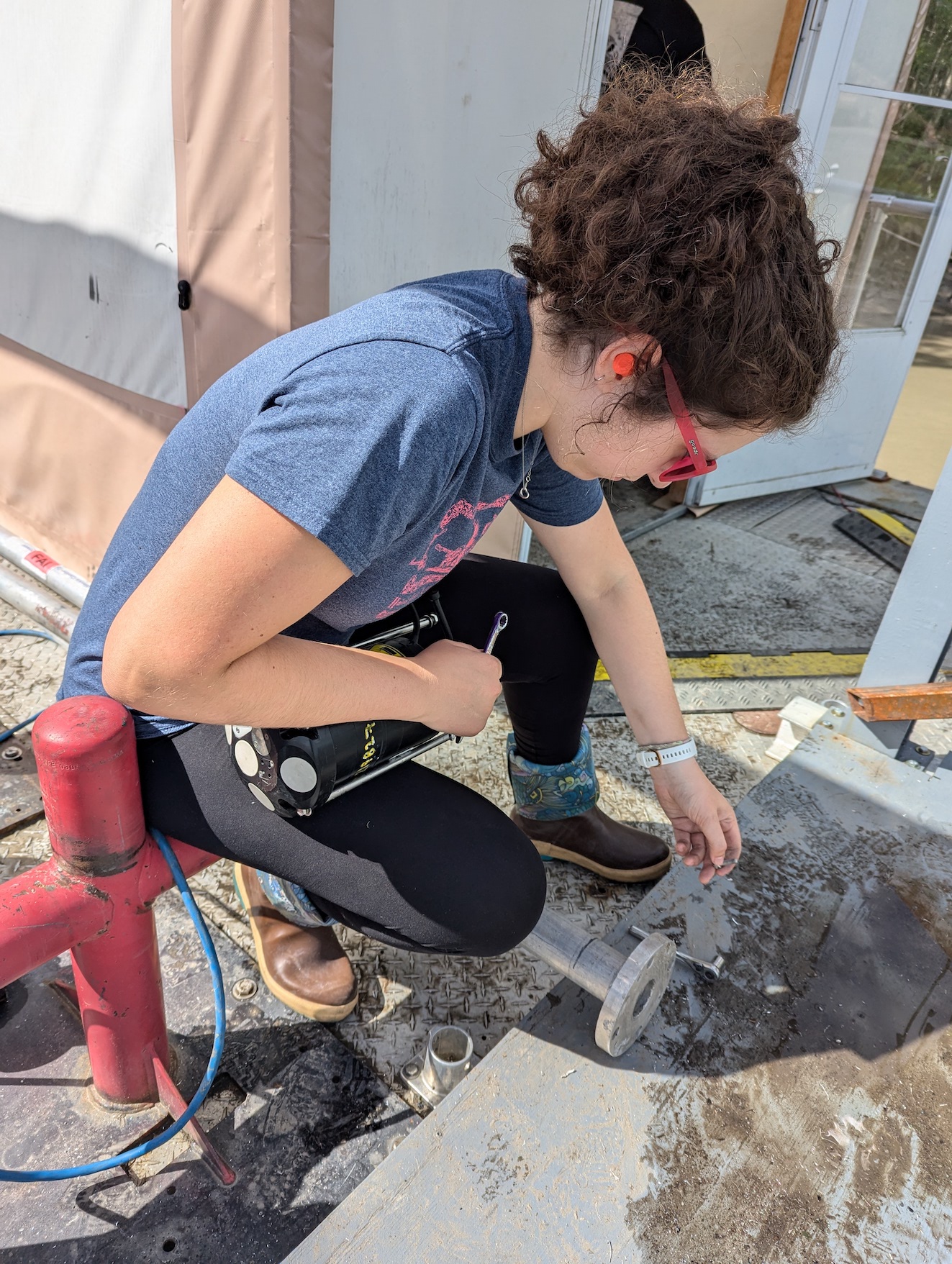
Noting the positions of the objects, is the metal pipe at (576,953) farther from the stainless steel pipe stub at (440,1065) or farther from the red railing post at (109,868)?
the red railing post at (109,868)

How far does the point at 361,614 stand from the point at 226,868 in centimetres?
109

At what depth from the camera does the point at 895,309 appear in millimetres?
4602

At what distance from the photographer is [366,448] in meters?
0.96

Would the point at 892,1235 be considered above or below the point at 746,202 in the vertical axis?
below

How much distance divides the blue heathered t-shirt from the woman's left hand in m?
0.64

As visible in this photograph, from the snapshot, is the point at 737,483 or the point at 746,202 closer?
the point at 746,202

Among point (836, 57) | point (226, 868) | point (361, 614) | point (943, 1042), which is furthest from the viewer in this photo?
point (836, 57)

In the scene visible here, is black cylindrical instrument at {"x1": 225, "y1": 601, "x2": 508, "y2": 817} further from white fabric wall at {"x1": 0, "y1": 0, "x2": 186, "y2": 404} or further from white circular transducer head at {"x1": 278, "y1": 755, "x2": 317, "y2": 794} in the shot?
white fabric wall at {"x1": 0, "y1": 0, "x2": 186, "y2": 404}

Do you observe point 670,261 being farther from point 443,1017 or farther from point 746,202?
point 443,1017

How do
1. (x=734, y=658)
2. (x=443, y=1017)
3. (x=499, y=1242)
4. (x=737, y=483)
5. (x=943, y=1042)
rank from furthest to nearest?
(x=737, y=483) → (x=734, y=658) → (x=443, y=1017) → (x=943, y=1042) → (x=499, y=1242)

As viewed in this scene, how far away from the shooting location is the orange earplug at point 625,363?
104cm

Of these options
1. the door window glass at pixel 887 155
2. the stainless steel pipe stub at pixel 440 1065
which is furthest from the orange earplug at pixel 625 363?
the door window glass at pixel 887 155

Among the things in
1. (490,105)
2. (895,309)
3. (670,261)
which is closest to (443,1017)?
(670,261)

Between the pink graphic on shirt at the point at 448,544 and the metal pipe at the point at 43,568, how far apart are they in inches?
70.4
